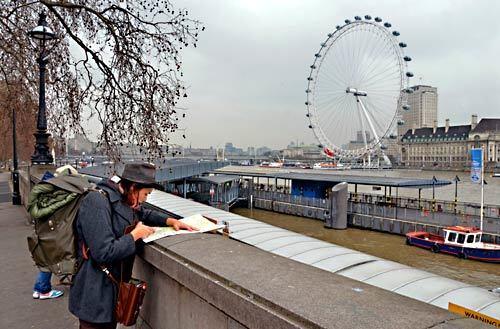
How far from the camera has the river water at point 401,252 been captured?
25.7 m

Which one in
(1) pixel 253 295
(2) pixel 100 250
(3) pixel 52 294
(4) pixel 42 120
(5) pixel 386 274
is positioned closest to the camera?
(1) pixel 253 295

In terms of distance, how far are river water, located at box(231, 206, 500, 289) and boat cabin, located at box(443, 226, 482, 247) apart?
1129mm

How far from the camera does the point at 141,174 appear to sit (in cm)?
311

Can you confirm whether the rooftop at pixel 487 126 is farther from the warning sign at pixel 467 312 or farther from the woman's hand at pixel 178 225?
the woman's hand at pixel 178 225

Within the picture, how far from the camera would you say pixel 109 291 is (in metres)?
2.96

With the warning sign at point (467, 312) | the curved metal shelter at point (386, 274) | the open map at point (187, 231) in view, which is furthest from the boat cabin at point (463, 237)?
the open map at point (187, 231)

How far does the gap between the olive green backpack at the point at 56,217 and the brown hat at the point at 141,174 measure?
14.0 inches

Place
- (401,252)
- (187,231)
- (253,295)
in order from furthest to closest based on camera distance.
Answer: (401,252), (187,231), (253,295)

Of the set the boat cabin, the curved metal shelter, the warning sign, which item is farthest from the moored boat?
the warning sign

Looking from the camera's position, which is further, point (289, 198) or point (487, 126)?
point (487, 126)

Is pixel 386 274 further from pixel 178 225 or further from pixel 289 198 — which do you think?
pixel 289 198

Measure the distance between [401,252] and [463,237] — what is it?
169 inches

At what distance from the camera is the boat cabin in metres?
29.2

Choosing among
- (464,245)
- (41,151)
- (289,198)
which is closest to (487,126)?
(289,198)
